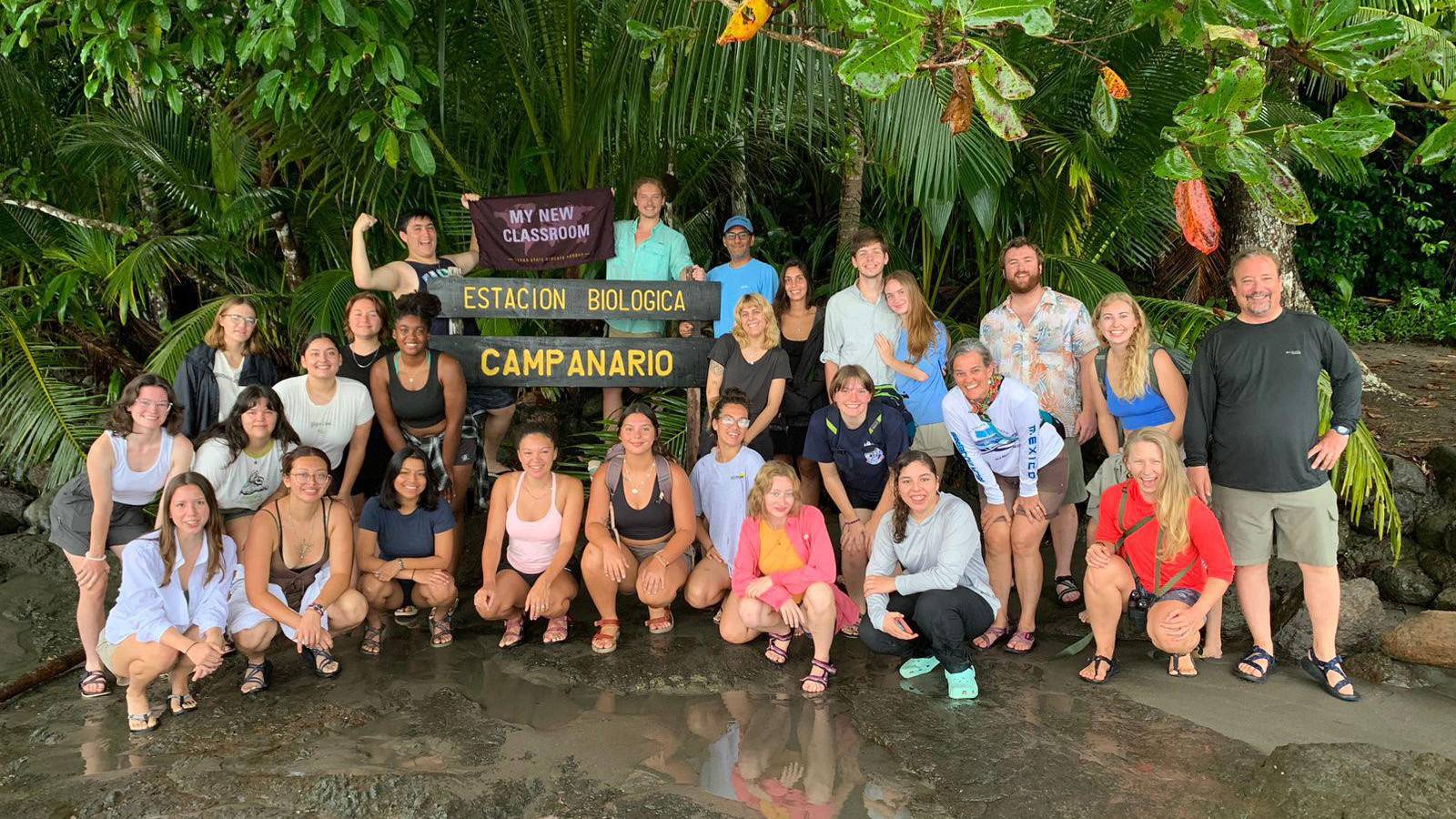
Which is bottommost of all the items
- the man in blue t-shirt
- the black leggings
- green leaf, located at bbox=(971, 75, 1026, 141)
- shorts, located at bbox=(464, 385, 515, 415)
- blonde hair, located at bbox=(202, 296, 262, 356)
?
the black leggings

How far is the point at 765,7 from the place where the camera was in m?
2.75

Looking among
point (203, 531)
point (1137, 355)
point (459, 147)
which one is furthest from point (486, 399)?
point (1137, 355)

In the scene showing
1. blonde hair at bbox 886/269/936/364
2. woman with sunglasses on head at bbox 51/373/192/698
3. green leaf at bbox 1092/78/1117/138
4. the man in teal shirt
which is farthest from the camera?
the man in teal shirt

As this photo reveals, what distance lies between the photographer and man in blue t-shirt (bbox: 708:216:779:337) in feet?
18.5

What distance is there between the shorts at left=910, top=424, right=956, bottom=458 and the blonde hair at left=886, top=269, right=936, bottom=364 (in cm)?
32

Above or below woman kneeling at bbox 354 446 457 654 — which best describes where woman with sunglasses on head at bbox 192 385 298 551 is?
above

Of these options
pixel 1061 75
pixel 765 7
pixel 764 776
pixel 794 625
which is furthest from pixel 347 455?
pixel 1061 75

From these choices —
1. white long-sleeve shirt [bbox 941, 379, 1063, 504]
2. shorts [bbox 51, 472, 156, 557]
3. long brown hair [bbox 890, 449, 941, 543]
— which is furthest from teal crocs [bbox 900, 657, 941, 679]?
shorts [bbox 51, 472, 156, 557]

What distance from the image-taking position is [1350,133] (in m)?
2.36

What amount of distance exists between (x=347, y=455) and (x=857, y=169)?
11.1ft

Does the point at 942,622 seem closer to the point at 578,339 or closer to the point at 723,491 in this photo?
the point at 723,491

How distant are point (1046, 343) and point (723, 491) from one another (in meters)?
1.58

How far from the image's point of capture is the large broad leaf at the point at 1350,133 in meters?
2.32

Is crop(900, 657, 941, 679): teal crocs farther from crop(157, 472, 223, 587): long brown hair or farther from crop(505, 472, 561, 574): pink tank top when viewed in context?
crop(157, 472, 223, 587): long brown hair
